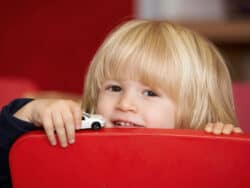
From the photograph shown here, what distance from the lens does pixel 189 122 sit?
3.74ft

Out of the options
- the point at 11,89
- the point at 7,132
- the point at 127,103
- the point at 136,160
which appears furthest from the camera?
the point at 11,89

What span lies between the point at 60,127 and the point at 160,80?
1.24 feet

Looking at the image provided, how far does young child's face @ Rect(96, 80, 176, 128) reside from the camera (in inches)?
42.2

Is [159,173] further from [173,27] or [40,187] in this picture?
[173,27]

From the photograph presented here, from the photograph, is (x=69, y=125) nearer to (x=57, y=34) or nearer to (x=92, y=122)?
(x=92, y=122)

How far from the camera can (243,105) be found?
4.62 ft

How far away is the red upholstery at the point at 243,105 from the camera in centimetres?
140

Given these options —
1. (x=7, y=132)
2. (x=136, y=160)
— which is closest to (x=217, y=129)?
(x=136, y=160)

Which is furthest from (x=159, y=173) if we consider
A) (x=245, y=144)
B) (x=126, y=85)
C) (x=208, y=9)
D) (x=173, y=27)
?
(x=208, y=9)

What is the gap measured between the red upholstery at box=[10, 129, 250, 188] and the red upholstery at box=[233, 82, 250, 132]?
71 cm

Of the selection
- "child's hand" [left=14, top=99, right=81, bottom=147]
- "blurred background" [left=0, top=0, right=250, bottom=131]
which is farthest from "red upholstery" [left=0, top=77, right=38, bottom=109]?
"blurred background" [left=0, top=0, right=250, bottom=131]

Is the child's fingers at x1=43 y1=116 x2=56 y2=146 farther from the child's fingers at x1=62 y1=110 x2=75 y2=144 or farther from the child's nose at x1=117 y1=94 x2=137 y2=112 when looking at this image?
the child's nose at x1=117 y1=94 x2=137 y2=112

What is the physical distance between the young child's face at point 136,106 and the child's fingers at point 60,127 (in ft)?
0.92

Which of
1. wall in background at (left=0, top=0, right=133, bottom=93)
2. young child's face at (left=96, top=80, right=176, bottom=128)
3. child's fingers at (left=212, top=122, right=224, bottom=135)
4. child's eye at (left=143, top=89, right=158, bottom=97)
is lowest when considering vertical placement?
wall in background at (left=0, top=0, right=133, bottom=93)
